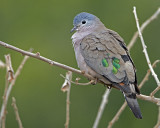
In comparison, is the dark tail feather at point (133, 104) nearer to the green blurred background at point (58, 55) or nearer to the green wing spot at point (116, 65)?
the green wing spot at point (116, 65)

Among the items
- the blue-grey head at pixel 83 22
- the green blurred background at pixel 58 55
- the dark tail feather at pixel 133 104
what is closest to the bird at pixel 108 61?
the dark tail feather at pixel 133 104

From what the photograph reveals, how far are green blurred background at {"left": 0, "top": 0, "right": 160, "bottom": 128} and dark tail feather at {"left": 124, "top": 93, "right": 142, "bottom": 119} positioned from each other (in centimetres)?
515

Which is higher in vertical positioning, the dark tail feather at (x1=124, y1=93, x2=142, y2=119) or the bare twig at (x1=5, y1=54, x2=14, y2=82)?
the bare twig at (x1=5, y1=54, x2=14, y2=82)

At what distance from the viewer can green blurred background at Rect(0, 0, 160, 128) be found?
1049cm

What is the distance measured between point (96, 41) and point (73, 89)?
5.43m

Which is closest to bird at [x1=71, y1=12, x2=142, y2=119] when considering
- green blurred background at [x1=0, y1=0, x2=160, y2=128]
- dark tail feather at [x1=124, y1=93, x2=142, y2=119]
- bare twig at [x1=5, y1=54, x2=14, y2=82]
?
dark tail feather at [x1=124, y1=93, x2=142, y2=119]

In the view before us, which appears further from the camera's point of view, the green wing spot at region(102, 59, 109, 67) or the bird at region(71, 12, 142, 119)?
the green wing spot at region(102, 59, 109, 67)

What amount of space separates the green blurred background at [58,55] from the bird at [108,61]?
4.49 m

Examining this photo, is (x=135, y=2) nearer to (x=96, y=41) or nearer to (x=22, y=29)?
(x=22, y=29)

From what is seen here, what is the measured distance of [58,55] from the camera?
11141 millimetres

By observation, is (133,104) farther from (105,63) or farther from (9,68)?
(9,68)

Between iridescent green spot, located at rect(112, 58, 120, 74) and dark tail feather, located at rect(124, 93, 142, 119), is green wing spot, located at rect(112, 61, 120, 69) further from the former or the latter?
dark tail feather, located at rect(124, 93, 142, 119)

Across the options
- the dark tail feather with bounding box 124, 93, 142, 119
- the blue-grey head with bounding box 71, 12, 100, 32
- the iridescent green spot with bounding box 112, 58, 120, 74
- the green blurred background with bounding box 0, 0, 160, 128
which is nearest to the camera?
the dark tail feather with bounding box 124, 93, 142, 119

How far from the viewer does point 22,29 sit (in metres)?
11.7
